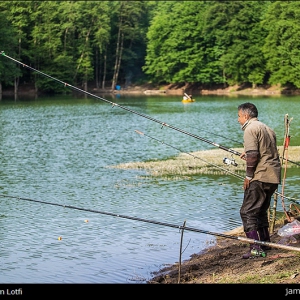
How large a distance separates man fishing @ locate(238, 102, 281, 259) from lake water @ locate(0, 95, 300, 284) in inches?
43.9

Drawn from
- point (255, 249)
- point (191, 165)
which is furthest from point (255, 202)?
point (191, 165)

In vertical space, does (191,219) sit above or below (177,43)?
below

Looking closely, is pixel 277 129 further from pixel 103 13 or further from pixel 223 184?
pixel 103 13

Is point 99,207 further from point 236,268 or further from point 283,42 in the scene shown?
point 283,42

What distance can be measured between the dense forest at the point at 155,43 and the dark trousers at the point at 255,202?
69.7 meters

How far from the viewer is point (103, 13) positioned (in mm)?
93812

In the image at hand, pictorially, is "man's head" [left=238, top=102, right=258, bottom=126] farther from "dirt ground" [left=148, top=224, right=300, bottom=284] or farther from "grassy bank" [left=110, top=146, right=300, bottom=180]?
"grassy bank" [left=110, top=146, right=300, bottom=180]

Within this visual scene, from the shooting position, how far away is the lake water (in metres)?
11.4

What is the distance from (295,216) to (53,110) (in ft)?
137

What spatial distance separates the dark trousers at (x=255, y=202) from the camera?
30.8ft

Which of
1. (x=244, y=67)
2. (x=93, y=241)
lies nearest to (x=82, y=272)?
(x=93, y=241)

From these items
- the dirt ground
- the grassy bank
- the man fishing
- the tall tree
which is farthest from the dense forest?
the man fishing

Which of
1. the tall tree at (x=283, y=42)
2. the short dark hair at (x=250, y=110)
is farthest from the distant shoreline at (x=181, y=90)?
the short dark hair at (x=250, y=110)
